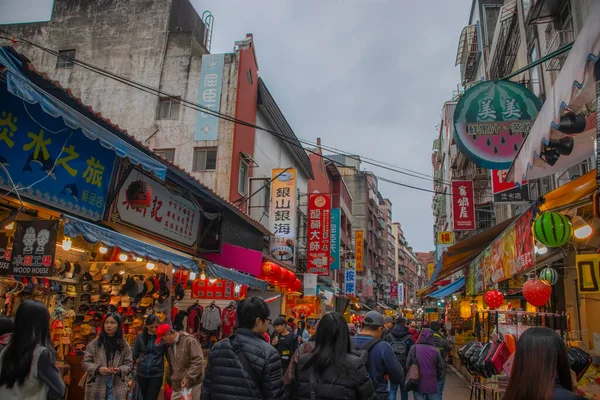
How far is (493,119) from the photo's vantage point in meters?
7.76

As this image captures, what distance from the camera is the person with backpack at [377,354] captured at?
5.02 meters

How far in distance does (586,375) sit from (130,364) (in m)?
6.66

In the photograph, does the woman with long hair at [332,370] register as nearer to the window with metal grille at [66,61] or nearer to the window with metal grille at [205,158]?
the window with metal grille at [205,158]

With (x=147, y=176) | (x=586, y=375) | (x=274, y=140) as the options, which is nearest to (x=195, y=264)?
(x=147, y=176)

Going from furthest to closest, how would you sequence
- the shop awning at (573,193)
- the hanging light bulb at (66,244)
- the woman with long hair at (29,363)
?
the hanging light bulb at (66,244) → the shop awning at (573,193) → the woman with long hair at (29,363)

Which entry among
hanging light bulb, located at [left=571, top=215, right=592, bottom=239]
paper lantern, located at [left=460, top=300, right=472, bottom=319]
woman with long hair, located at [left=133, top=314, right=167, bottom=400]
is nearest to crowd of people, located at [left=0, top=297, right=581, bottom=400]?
woman with long hair, located at [left=133, top=314, right=167, bottom=400]

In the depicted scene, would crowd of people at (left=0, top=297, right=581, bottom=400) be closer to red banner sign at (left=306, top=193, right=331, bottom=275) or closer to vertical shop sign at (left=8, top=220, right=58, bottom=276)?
vertical shop sign at (left=8, top=220, right=58, bottom=276)

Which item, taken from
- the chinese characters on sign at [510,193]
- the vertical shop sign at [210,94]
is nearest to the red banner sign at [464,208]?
the chinese characters on sign at [510,193]

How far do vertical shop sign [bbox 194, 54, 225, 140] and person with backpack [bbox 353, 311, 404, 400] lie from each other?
46.2ft

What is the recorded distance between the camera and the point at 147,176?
10320 mm

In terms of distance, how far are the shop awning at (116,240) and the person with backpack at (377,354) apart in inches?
159

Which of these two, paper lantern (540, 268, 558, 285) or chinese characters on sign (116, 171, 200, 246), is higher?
chinese characters on sign (116, 171, 200, 246)

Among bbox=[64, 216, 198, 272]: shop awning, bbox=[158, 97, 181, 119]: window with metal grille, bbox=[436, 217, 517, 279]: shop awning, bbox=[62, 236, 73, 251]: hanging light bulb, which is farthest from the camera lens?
bbox=[158, 97, 181, 119]: window with metal grille

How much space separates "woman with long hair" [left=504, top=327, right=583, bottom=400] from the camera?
251 cm
